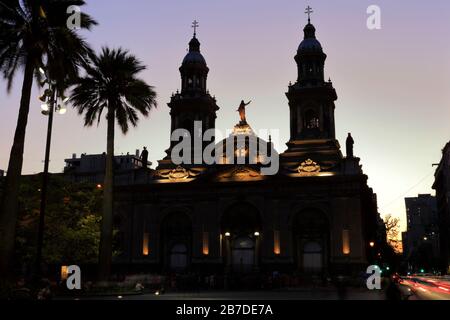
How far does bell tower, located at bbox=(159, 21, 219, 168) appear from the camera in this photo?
2736 inches

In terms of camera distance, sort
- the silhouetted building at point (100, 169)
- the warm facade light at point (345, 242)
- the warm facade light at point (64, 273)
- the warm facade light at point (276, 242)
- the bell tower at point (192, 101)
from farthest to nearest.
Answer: the bell tower at point (192, 101)
the silhouetted building at point (100, 169)
the warm facade light at point (276, 242)
the warm facade light at point (345, 242)
the warm facade light at point (64, 273)

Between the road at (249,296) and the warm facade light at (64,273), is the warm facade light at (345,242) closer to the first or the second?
the road at (249,296)

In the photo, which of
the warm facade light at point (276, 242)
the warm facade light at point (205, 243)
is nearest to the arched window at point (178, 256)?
the warm facade light at point (205, 243)

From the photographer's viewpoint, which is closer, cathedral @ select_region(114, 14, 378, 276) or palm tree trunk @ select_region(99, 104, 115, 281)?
palm tree trunk @ select_region(99, 104, 115, 281)

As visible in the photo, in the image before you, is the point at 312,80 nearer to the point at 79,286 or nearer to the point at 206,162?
the point at 206,162

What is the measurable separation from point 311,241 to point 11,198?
42184 mm

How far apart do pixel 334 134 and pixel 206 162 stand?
54.5 feet

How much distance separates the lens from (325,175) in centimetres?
5872

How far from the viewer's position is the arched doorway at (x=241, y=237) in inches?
2367

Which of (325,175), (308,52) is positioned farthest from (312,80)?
(325,175)

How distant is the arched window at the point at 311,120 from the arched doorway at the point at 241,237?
13160 mm

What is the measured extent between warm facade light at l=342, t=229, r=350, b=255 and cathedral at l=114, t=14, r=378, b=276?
0.11 metres

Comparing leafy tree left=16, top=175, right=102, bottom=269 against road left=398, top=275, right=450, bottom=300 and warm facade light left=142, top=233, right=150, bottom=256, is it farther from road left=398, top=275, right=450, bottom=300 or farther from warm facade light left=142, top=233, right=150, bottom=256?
road left=398, top=275, right=450, bottom=300

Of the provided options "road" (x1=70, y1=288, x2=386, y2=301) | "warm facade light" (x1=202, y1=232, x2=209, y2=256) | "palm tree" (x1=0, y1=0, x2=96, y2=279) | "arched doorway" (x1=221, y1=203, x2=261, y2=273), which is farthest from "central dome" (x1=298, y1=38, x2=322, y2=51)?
"palm tree" (x1=0, y1=0, x2=96, y2=279)
